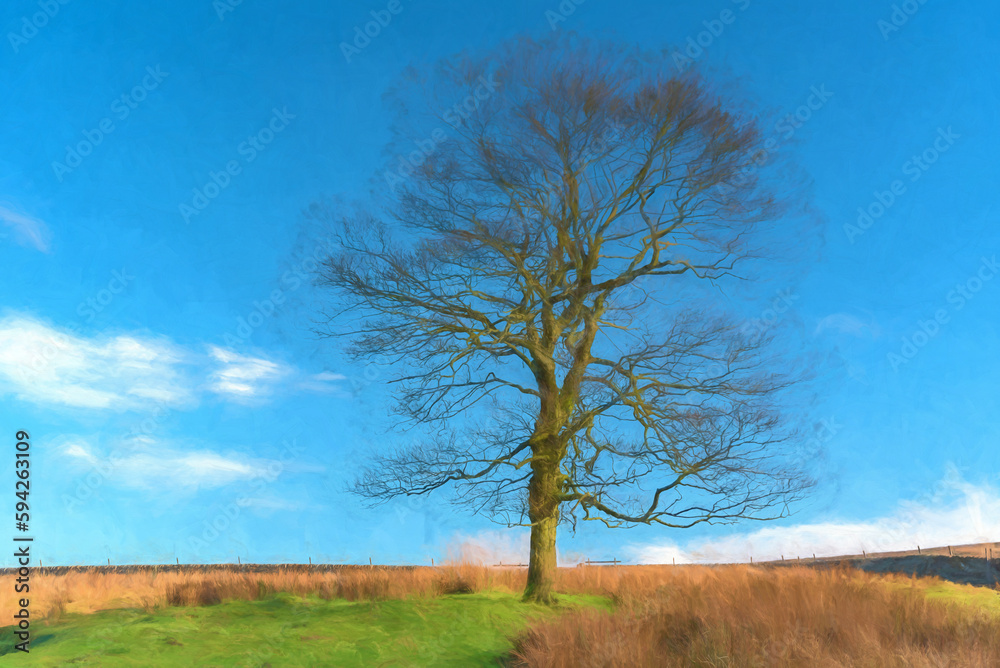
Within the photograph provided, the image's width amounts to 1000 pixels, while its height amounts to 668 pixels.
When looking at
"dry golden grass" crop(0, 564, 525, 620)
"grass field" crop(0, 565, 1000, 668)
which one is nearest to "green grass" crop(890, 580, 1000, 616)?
"grass field" crop(0, 565, 1000, 668)

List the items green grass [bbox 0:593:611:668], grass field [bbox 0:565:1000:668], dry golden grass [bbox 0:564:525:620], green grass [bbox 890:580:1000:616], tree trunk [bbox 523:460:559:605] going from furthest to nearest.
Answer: dry golden grass [bbox 0:564:525:620] < tree trunk [bbox 523:460:559:605] < green grass [bbox 890:580:1000:616] < green grass [bbox 0:593:611:668] < grass field [bbox 0:565:1000:668]

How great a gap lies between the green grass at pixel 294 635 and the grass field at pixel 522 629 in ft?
0.08

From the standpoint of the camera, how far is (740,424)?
10680 mm

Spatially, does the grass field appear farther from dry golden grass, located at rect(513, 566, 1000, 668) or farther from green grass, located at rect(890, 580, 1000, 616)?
green grass, located at rect(890, 580, 1000, 616)

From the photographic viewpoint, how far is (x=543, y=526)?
11.5 metres

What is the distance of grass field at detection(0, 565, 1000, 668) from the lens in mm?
6695

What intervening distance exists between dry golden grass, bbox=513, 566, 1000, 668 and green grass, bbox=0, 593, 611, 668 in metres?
1.13

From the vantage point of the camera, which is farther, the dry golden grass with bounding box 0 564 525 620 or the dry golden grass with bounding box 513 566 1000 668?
the dry golden grass with bounding box 0 564 525 620

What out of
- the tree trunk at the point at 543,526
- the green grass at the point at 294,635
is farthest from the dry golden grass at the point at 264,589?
the tree trunk at the point at 543,526

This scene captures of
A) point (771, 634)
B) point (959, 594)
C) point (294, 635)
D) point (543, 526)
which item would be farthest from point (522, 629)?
point (959, 594)

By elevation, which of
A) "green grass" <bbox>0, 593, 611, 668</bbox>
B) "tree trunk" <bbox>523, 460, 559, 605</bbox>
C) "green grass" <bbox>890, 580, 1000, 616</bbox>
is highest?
"tree trunk" <bbox>523, 460, 559, 605</bbox>

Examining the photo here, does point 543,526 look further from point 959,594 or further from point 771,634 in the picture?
point 959,594

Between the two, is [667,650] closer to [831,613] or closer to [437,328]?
[831,613]

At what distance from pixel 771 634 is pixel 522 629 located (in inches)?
138
